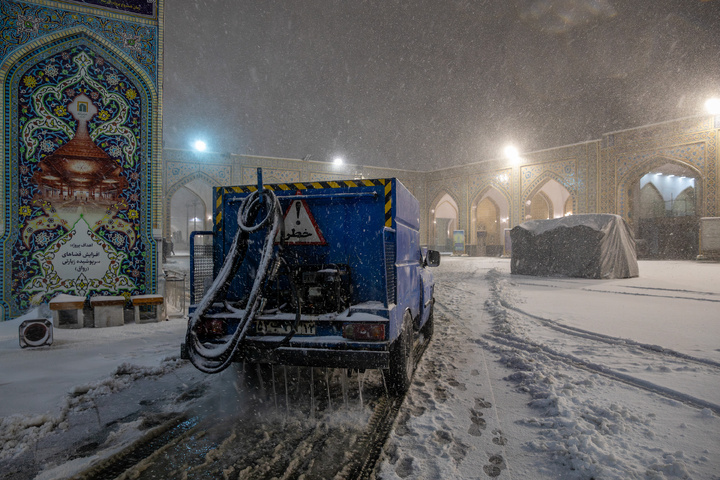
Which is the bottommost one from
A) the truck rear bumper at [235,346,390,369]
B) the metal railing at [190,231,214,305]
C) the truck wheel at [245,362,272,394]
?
the truck wheel at [245,362,272,394]

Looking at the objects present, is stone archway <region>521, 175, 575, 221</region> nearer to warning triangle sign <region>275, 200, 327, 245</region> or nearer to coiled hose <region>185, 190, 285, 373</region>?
warning triangle sign <region>275, 200, 327, 245</region>

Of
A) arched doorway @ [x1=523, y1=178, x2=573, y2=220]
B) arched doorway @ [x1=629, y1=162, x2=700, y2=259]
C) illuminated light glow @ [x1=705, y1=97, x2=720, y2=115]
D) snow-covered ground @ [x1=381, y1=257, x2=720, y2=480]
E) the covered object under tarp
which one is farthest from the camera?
arched doorway @ [x1=523, y1=178, x2=573, y2=220]

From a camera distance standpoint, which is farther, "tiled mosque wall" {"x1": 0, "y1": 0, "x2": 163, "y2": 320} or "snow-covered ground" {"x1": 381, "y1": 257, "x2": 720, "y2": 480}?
"tiled mosque wall" {"x1": 0, "y1": 0, "x2": 163, "y2": 320}

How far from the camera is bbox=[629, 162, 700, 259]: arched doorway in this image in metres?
23.2

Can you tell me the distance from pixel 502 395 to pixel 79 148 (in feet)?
24.0

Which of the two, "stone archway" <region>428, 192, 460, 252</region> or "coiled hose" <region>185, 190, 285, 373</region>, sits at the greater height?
"stone archway" <region>428, 192, 460, 252</region>

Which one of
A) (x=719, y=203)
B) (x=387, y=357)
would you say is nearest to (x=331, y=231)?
(x=387, y=357)

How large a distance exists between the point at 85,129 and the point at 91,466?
20.1 feet

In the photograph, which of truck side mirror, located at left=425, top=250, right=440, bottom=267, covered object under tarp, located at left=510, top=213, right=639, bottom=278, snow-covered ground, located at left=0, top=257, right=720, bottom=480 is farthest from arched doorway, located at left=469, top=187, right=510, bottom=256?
truck side mirror, located at left=425, top=250, right=440, bottom=267

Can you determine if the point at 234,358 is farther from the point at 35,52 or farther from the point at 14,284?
the point at 35,52

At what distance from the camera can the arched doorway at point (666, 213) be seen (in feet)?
76.0

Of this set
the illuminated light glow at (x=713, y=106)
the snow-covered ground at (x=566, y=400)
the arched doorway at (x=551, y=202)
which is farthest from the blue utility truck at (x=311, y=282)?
the arched doorway at (x=551, y=202)

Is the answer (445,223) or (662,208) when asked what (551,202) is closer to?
(662,208)

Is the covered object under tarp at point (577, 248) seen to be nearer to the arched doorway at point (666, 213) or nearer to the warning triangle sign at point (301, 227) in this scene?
the arched doorway at point (666, 213)
